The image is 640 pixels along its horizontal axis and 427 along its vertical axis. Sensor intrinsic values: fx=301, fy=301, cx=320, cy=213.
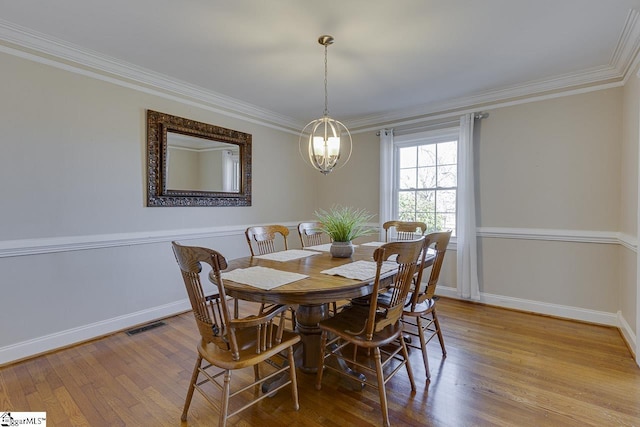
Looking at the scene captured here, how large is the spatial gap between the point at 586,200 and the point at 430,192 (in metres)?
1.58

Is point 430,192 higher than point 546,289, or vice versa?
point 430,192

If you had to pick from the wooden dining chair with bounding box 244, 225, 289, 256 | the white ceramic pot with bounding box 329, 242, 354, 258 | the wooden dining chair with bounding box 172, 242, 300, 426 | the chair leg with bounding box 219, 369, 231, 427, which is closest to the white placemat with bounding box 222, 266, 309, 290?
the wooden dining chair with bounding box 172, 242, 300, 426

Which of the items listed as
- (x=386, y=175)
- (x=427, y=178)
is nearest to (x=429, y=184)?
(x=427, y=178)

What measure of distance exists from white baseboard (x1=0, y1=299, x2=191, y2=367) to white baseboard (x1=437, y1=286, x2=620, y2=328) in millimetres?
3352

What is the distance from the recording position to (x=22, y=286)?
2.33m

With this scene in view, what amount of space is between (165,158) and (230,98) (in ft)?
3.68

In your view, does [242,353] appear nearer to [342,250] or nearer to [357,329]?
[357,329]

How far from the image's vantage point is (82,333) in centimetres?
261

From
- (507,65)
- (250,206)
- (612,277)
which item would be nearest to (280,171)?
(250,206)

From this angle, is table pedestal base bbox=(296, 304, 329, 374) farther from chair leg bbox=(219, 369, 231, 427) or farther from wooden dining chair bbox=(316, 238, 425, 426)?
chair leg bbox=(219, 369, 231, 427)

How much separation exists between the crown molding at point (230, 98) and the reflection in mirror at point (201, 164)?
0.45 metres

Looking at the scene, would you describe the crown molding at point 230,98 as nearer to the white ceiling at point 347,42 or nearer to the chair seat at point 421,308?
the white ceiling at point 347,42

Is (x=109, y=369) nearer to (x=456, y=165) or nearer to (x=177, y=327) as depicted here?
(x=177, y=327)

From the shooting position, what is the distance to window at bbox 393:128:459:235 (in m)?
3.87
